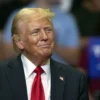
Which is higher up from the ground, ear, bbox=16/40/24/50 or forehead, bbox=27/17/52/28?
forehead, bbox=27/17/52/28

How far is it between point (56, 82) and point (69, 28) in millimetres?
1950

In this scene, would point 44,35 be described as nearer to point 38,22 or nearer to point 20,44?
point 38,22

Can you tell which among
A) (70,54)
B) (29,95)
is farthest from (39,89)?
(70,54)

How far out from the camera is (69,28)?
5.26 metres

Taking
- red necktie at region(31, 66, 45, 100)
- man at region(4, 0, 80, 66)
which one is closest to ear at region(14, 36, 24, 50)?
red necktie at region(31, 66, 45, 100)

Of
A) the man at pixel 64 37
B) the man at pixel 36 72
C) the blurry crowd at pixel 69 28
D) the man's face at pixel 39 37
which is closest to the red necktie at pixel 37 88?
the man at pixel 36 72

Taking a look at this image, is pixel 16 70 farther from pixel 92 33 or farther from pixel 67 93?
pixel 92 33

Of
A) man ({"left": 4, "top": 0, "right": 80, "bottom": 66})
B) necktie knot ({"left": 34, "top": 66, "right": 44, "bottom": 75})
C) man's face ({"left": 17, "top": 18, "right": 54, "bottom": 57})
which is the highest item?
man's face ({"left": 17, "top": 18, "right": 54, "bottom": 57})

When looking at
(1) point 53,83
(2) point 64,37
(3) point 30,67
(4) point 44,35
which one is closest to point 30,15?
(4) point 44,35

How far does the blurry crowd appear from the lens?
5137mm

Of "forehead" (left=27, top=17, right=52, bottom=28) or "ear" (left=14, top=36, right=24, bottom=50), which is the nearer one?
"forehead" (left=27, top=17, right=52, bottom=28)

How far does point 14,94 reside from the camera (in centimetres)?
327

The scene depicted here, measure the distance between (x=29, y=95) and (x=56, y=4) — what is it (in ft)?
7.36

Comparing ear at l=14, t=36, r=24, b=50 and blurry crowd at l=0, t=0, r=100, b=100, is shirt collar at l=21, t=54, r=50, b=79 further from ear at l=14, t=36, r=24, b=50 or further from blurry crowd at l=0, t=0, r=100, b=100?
blurry crowd at l=0, t=0, r=100, b=100
